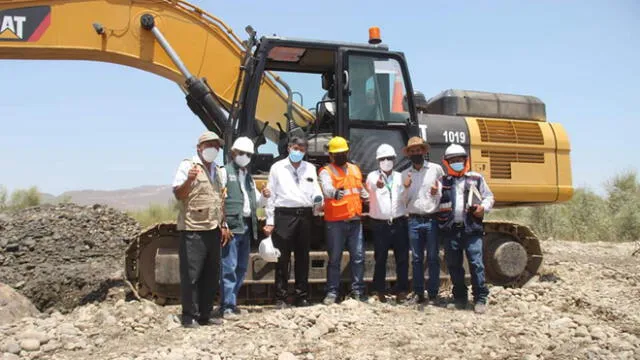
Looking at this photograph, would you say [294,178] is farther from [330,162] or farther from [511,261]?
[511,261]

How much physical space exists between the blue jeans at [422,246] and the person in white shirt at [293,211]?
1038 mm

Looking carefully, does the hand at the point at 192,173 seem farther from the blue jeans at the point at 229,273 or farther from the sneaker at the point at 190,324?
the sneaker at the point at 190,324

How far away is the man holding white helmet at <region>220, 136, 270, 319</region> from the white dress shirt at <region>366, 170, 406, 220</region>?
113 centimetres

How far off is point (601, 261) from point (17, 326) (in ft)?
30.1

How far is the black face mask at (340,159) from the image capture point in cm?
645

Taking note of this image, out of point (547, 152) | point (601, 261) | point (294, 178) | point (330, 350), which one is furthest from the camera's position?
point (601, 261)

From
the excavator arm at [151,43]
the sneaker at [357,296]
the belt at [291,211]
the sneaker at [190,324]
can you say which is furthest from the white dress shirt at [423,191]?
the sneaker at [190,324]

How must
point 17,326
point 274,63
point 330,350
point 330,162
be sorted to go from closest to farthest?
point 330,350 → point 17,326 → point 330,162 → point 274,63

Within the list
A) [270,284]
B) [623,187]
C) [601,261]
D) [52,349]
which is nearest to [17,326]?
[52,349]

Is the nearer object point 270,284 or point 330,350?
point 330,350

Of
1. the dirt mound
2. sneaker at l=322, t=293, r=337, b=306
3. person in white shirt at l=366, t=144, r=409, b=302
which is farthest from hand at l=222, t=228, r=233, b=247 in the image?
the dirt mound

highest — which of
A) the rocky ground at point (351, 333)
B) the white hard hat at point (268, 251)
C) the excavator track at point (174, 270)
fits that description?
the white hard hat at point (268, 251)

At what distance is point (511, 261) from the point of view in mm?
7758

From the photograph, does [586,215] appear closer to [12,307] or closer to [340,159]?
[340,159]
